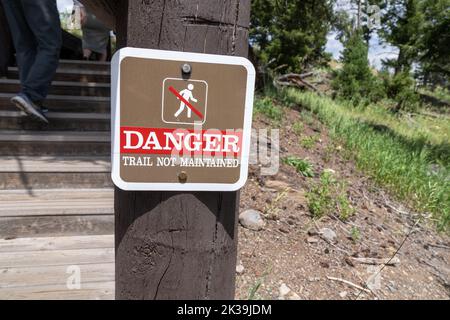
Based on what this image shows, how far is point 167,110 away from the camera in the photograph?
0.89 metres

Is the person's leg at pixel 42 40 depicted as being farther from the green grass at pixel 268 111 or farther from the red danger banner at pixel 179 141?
the green grass at pixel 268 111

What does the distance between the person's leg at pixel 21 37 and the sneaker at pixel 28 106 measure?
0.16 meters

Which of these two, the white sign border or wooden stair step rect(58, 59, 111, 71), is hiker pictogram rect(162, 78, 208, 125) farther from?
wooden stair step rect(58, 59, 111, 71)

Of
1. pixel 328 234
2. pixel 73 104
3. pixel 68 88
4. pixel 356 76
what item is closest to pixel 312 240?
pixel 328 234

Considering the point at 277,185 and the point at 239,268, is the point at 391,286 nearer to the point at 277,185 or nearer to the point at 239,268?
the point at 239,268

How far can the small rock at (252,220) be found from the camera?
102 inches

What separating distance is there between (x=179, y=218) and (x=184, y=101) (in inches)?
12.1

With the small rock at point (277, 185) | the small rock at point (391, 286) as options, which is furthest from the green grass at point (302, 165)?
the small rock at point (391, 286)

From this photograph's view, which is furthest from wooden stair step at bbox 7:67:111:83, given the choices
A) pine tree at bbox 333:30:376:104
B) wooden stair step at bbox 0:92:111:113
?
pine tree at bbox 333:30:376:104

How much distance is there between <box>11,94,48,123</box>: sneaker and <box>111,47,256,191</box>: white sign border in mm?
2365

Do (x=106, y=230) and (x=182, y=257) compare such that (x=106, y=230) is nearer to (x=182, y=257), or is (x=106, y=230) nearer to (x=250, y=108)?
(x=182, y=257)

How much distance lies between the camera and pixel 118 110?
88 centimetres

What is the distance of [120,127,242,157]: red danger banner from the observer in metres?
0.90

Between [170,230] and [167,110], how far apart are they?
317mm
